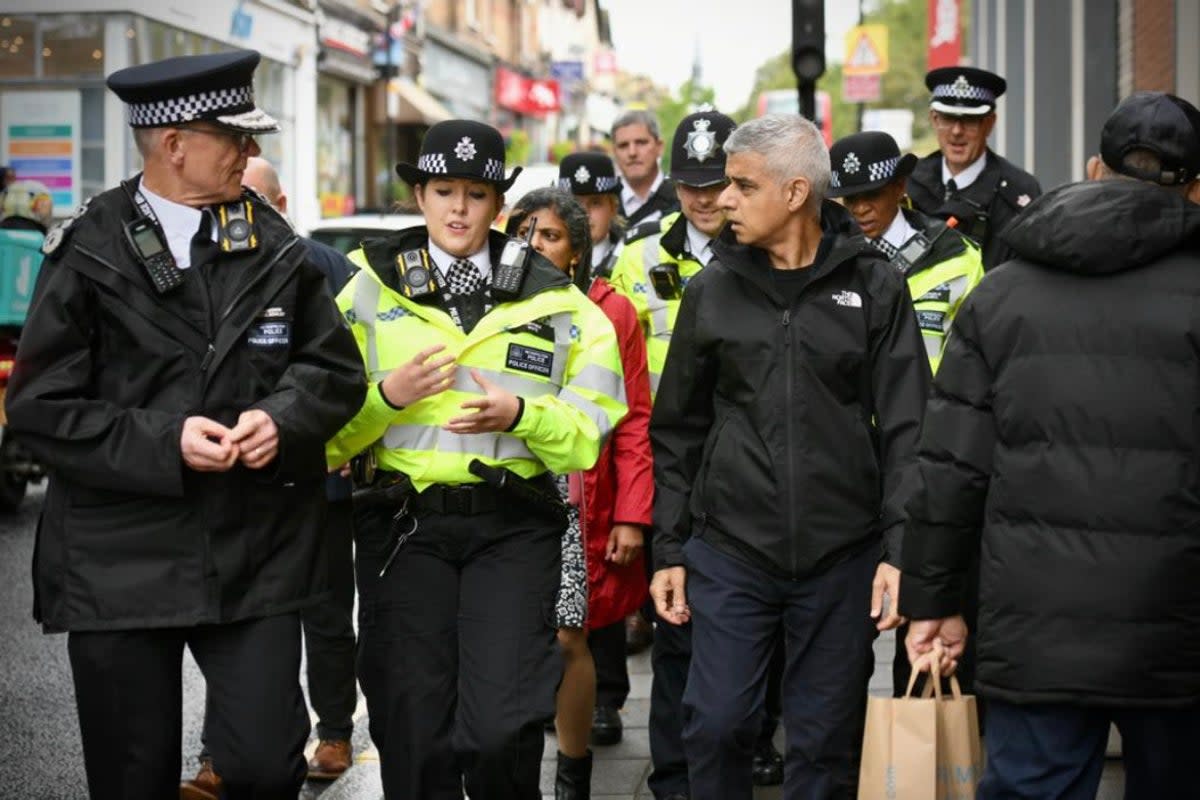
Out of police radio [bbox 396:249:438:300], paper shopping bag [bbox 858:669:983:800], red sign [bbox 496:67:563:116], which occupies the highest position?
red sign [bbox 496:67:563:116]

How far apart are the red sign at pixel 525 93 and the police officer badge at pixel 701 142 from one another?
5683cm

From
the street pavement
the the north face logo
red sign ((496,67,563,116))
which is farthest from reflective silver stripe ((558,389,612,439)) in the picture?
red sign ((496,67,563,116))

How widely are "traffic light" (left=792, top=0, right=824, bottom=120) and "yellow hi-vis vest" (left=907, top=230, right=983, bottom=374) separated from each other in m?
5.05

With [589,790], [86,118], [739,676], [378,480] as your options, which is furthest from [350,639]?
[86,118]

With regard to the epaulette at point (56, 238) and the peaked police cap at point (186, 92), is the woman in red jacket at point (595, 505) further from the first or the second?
the epaulette at point (56, 238)

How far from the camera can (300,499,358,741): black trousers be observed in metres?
7.02

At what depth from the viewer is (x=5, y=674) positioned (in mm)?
8922

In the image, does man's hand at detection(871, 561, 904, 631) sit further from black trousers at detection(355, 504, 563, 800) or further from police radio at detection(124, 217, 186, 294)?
police radio at detection(124, 217, 186, 294)

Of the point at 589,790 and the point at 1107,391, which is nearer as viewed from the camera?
the point at 1107,391

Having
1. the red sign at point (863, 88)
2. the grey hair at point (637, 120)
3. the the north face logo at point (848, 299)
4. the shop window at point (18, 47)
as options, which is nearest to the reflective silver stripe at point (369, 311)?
the the north face logo at point (848, 299)

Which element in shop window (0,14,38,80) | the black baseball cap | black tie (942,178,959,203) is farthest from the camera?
shop window (0,14,38,80)

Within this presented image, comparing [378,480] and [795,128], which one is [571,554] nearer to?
[378,480]

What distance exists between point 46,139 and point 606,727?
985 inches

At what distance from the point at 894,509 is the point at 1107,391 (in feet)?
3.67
